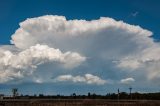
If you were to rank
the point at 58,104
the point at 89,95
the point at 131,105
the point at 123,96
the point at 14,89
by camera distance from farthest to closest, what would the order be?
the point at 89,95, the point at 123,96, the point at 14,89, the point at 58,104, the point at 131,105

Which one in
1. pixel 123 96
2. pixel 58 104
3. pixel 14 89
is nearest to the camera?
pixel 58 104

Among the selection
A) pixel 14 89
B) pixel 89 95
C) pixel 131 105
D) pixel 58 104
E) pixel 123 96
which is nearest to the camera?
pixel 131 105

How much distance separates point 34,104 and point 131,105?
23.4m

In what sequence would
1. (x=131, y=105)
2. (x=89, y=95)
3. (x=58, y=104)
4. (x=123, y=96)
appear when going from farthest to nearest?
1. (x=89, y=95)
2. (x=123, y=96)
3. (x=58, y=104)
4. (x=131, y=105)

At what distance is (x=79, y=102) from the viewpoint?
82.9m

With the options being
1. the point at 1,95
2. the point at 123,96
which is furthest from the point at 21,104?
the point at 123,96

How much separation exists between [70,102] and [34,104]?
341 inches

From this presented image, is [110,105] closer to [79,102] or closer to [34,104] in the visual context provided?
[79,102]

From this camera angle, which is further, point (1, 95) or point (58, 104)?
point (1, 95)

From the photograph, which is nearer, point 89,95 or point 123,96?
point 123,96

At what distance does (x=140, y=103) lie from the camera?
259 feet

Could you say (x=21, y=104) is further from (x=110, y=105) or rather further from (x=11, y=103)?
(x=110, y=105)

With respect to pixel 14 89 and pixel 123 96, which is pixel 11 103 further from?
pixel 123 96

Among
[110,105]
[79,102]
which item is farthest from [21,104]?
[110,105]
